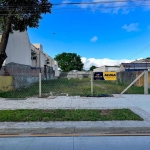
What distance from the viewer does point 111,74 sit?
11500 millimetres

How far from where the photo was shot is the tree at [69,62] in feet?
290

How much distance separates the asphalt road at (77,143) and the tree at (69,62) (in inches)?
3255

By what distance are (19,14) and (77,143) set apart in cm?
731

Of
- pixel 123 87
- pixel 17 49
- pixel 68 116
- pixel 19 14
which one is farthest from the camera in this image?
pixel 17 49

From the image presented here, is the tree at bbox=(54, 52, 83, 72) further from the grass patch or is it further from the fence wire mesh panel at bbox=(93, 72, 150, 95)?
the grass patch

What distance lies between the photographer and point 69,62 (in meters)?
88.9

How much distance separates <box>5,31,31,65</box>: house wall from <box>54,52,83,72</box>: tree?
62.5 m

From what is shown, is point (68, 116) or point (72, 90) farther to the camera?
point (72, 90)

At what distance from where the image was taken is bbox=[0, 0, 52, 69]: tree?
332 inches

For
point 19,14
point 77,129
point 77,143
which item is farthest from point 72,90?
point 77,143

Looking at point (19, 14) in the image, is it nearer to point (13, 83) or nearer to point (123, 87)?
point (13, 83)

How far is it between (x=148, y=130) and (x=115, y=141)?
53.2 inches

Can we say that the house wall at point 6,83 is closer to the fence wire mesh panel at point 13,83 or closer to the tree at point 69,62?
the fence wire mesh panel at point 13,83

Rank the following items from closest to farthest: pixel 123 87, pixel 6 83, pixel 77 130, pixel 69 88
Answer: pixel 77 130 < pixel 6 83 < pixel 69 88 < pixel 123 87
